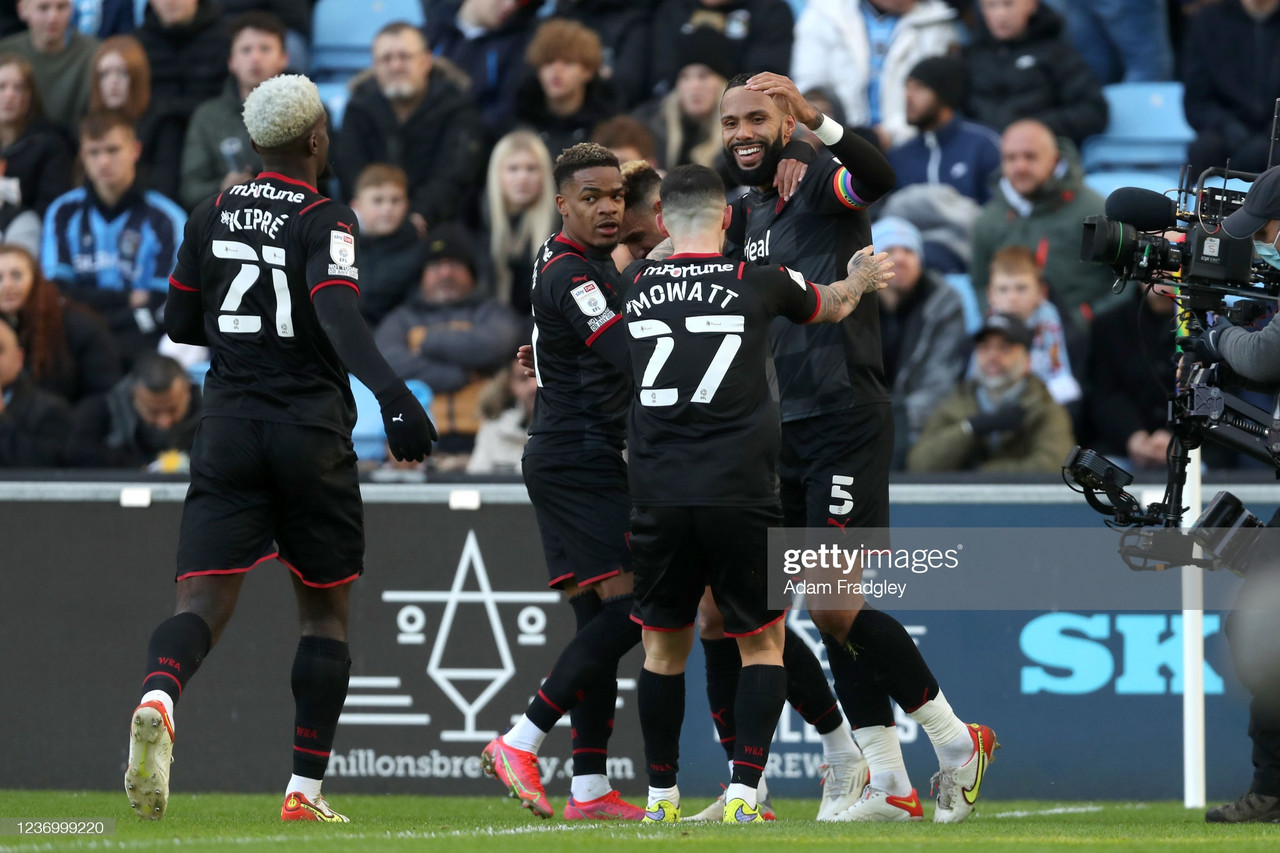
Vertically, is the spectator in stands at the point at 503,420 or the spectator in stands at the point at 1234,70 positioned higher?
the spectator in stands at the point at 1234,70

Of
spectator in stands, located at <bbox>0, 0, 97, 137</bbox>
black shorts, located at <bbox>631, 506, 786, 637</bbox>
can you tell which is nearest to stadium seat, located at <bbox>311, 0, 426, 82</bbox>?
spectator in stands, located at <bbox>0, 0, 97, 137</bbox>

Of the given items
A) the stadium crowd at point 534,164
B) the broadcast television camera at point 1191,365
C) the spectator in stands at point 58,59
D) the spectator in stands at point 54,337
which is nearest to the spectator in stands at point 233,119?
the stadium crowd at point 534,164

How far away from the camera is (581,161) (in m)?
6.39

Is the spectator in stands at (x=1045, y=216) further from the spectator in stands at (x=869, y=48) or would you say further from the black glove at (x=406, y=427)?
the black glove at (x=406, y=427)

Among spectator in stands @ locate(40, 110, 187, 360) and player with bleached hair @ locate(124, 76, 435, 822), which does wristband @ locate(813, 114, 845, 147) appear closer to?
player with bleached hair @ locate(124, 76, 435, 822)

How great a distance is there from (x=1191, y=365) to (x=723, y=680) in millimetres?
2090

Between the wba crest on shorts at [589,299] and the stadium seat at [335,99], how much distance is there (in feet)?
19.5

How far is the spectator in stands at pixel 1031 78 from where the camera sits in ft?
35.7

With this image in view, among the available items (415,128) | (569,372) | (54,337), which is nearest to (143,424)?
(54,337)

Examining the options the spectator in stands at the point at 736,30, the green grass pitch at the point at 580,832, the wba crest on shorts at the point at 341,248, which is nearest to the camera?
the green grass pitch at the point at 580,832

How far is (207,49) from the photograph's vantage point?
1184cm

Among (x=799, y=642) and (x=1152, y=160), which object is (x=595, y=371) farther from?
(x=1152, y=160)

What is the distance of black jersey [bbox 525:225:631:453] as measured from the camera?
20.7 ft

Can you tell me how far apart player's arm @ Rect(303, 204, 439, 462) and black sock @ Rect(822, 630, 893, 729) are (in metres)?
1.82
